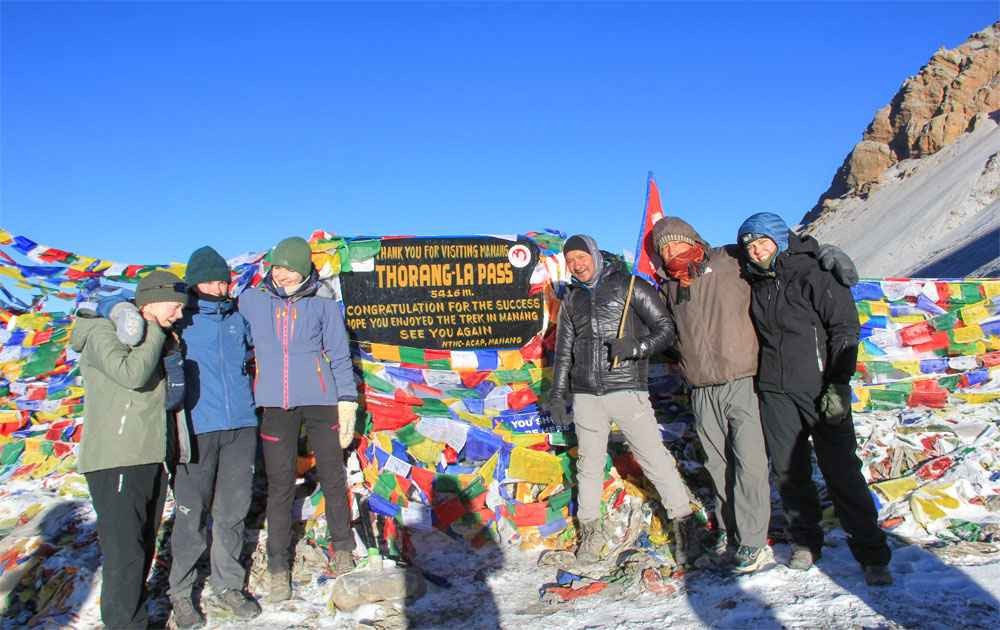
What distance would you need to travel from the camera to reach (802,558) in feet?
14.0

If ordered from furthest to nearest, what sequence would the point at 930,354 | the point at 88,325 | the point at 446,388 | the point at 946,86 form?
the point at 946,86 < the point at 930,354 < the point at 446,388 < the point at 88,325

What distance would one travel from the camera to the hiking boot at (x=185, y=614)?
402 cm

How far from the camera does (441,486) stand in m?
5.56

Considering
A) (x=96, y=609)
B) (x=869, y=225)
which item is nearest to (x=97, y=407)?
(x=96, y=609)

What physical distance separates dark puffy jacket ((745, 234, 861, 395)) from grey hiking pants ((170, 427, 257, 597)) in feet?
10.1

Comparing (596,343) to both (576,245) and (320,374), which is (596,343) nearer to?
(576,245)

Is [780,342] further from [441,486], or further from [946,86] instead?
[946,86]

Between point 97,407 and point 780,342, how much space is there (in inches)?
144

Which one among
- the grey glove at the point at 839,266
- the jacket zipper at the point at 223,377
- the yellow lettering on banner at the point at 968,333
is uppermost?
the grey glove at the point at 839,266

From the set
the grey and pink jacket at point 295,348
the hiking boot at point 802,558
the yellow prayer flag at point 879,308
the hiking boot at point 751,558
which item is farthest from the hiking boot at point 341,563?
the yellow prayer flag at point 879,308

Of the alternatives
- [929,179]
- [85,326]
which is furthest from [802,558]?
[929,179]

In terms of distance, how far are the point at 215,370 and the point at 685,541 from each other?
3044mm

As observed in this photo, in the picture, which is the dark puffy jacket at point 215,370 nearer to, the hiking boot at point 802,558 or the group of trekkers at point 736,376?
the group of trekkers at point 736,376

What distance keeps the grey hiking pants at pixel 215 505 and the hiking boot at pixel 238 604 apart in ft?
0.18
